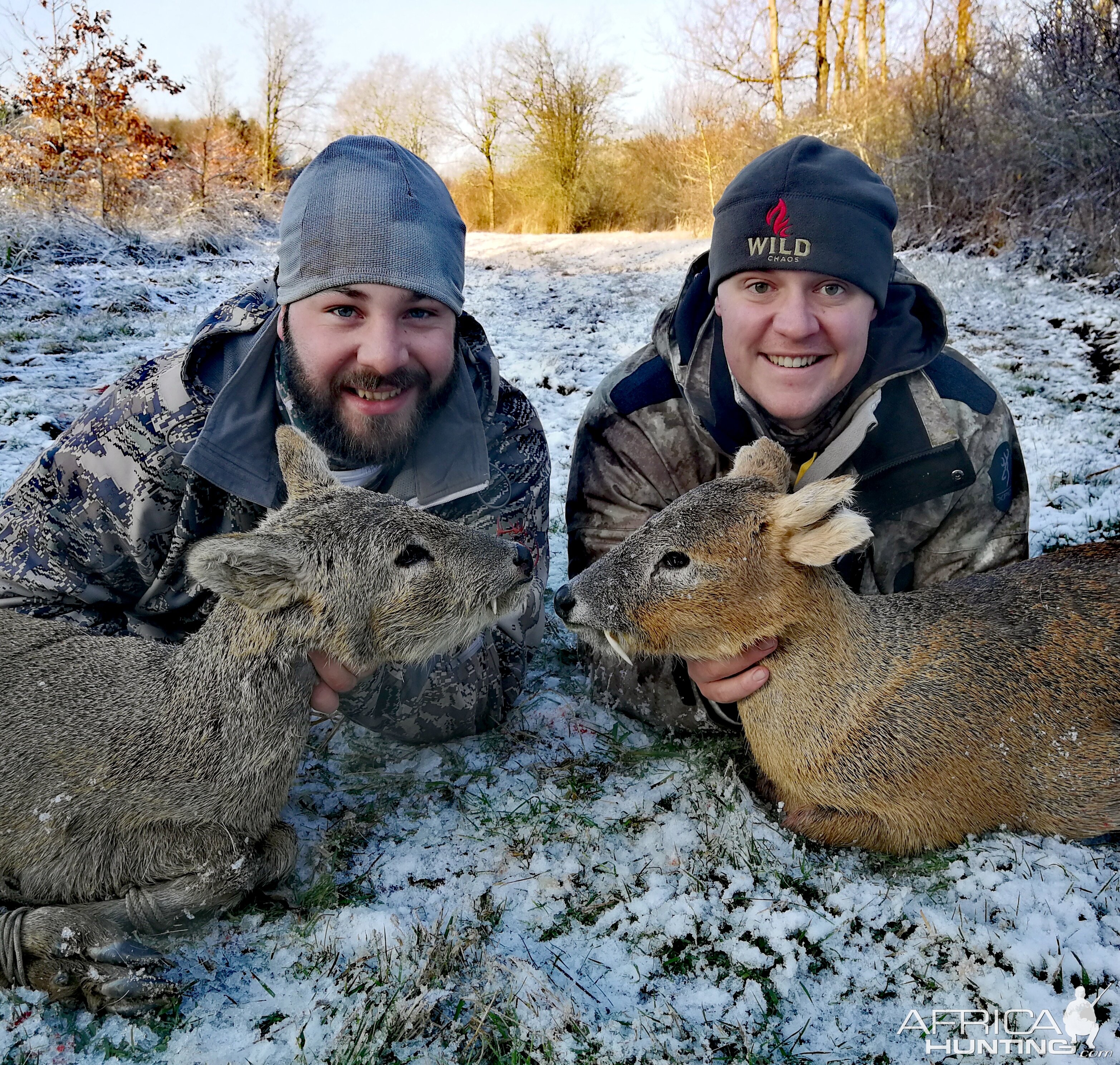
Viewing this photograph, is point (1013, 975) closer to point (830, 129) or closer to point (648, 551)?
point (648, 551)

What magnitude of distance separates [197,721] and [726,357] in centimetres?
300

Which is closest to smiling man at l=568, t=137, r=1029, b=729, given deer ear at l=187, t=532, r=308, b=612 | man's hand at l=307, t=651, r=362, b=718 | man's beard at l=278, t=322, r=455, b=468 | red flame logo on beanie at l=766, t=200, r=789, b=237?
red flame logo on beanie at l=766, t=200, r=789, b=237

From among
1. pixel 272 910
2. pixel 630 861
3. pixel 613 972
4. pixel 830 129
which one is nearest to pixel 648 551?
pixel 630 861

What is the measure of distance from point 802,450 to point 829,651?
53.8 inches

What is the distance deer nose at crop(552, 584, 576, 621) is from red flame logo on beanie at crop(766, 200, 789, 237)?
200 centimetres

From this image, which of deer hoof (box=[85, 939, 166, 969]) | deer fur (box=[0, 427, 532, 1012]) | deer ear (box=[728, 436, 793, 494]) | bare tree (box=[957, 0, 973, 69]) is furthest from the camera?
bare tree (box=[957, 0, 973, 69])

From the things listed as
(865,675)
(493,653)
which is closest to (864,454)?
(865,675)

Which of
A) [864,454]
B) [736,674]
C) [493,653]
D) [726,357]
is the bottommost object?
[493,653]

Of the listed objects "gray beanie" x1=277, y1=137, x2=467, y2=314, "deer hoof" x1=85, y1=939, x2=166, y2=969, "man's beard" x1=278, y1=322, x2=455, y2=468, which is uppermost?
"gray beanie" x1=277, y1=137, x2=467, y2=314

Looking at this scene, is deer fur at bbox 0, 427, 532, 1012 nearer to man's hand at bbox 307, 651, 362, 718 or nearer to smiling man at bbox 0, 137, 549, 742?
man's hand at bbox 307, 651, 362, 718

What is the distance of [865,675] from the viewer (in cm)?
336

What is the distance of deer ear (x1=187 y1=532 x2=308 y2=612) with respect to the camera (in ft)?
8.85

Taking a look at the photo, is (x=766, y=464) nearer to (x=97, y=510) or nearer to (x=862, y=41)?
(x=97, y=510)

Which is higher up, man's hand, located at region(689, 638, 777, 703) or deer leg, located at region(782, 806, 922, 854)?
man's hand, located at region(689, 638, 777, 703)
